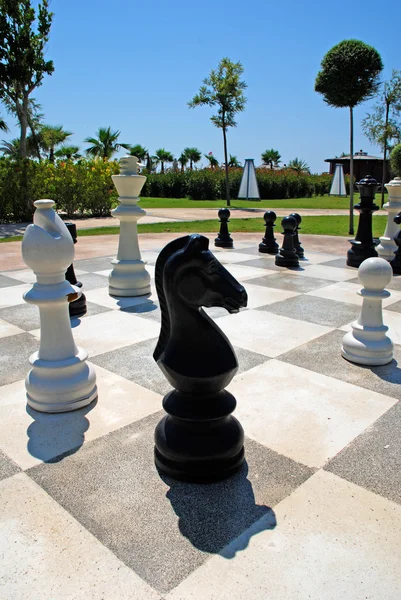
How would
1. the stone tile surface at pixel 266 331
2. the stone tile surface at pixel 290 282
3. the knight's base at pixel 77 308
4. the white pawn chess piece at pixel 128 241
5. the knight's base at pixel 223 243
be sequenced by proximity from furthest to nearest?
the knight's base at pixel 223 243, the stone tile surface at pixel 290 282, the white pawn chess piece at pixel 128 241, the knight's base at pixel 77 308, the stone tile surface at pixel 266 331

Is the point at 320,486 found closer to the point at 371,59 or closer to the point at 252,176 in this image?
the point at 371,59

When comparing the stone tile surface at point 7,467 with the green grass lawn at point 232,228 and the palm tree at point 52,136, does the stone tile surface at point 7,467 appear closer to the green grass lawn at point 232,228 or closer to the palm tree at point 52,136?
the green grass lawn at point 232,228

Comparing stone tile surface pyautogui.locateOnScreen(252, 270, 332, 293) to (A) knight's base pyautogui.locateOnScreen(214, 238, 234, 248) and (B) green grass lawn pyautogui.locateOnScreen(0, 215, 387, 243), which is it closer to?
(A) knight's base pyautogui.locateOnScreen(214, 238, 234, 248)

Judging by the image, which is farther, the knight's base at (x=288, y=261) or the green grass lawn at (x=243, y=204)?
the green grass lawn at (x=243, y=204)

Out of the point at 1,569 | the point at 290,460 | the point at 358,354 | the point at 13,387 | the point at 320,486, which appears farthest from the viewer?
the point at 358,354

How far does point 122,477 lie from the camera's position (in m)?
2.07

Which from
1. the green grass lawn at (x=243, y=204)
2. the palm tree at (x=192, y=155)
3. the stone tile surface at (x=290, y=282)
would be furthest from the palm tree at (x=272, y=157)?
the stone tile surface at (x=290, y=282)

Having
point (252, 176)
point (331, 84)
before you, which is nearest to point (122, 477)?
point (331, 84)

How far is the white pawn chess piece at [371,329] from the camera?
11.0ft

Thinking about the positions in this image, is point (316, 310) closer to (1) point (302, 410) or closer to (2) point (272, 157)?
Result: (1) point (302, 410)

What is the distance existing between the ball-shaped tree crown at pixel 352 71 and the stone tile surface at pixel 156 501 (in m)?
9.79

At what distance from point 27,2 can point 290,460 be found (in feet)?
55.1

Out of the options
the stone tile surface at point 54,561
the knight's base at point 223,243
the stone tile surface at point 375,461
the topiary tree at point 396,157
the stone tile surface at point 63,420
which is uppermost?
the topiary tree at point 396,157

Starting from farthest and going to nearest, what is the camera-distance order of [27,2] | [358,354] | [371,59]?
1. [27,2]
2. [371,59]
3. [358,354]
